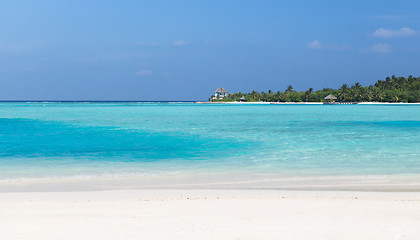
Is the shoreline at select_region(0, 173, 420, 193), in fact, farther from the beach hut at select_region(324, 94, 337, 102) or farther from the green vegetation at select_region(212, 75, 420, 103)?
the beach hut at select_region(324, 94, 337, 102)

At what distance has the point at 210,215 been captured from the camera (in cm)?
800

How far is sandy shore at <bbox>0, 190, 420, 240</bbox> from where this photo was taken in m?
6.75

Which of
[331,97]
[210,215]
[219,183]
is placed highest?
[331,97]

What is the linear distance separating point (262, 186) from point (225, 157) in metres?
7.61

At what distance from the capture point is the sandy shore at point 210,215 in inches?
266

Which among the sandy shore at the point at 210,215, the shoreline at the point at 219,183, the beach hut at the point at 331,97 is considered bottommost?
the shoreline at the point at 219,183

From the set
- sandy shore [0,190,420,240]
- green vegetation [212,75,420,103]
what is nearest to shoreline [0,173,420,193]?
sandy shore [0,190,420,240]

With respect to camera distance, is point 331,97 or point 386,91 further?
point 331,97

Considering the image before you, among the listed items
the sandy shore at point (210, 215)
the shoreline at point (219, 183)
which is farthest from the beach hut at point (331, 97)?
the sandy shore at point (210, 215)

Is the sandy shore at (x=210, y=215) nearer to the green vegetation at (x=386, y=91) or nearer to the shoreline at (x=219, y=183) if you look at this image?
the shoreline at (x=219, y=183)

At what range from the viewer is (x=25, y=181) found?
12.9 metres

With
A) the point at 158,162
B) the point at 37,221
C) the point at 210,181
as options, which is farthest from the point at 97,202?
the point at 158,162

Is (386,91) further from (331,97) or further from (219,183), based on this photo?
(219,183)

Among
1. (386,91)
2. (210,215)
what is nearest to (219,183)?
(210,215)
